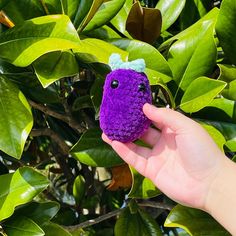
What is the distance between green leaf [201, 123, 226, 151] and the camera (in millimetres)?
1110

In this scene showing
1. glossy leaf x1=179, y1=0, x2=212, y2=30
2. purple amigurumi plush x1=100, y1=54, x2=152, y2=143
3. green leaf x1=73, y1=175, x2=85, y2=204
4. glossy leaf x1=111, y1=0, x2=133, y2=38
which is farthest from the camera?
green leaf x1=73, y1=175, x2=85, y2=204

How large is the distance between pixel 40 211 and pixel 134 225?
269mm

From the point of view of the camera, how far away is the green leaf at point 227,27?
117 cm

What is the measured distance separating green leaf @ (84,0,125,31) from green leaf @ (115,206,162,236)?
51 centimetres

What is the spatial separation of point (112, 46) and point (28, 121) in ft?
0.80

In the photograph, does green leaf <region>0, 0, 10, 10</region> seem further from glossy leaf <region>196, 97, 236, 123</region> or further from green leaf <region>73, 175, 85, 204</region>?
green leaf <region>73, 175, 85, 204</region>

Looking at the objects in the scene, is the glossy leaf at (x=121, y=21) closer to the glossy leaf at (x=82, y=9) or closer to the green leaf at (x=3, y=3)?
the glossy leaf at (x=82, y=9)

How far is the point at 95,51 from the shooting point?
1.09 metres

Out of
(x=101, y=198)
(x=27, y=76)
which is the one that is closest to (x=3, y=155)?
(x=101, y=198)

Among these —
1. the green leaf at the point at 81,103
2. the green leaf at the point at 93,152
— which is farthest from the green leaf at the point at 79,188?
the green leaf at the point at 93,152

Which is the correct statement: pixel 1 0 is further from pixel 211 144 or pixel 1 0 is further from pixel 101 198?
pixel 101 198

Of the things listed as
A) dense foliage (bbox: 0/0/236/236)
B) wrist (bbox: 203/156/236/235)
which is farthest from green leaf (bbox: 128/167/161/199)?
wrist (bbox: 203/156/236/235)

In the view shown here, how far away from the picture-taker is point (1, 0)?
1103 mm

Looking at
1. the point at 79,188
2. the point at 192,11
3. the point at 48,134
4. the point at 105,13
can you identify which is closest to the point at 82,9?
the point at 105,13
